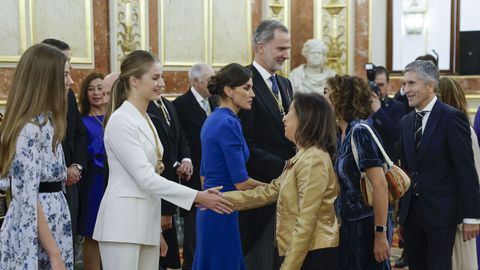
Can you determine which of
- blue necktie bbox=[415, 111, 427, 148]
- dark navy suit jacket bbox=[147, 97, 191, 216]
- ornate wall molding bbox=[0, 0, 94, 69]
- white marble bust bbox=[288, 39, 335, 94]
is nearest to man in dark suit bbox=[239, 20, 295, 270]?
dark navy suit jacket bbox=[147, 97, 191, 216]

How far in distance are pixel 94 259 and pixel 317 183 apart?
2.69 metres

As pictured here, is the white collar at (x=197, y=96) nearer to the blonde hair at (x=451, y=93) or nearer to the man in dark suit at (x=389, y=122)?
the man in dark suit at (x=389, y=122)

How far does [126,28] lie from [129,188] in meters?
4.70

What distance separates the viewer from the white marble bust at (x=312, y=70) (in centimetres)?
967

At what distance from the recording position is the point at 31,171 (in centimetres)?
279

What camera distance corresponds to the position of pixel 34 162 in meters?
2.80

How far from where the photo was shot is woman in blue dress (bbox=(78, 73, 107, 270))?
5.23 m

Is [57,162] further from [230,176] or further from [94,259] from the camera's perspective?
[94,259]

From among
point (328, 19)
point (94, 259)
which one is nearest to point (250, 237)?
point (94, 259)

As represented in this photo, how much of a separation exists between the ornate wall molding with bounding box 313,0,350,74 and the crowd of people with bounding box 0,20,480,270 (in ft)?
16.7

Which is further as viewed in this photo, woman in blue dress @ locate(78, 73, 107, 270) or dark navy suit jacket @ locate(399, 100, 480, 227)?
woman in blue dress @ locate(78, 73, 107, 270)

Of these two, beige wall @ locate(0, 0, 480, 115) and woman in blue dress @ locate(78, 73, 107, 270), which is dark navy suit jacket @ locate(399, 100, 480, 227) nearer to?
woman in blue dress @ locate(78, 73, 107, 270)

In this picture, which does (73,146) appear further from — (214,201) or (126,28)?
(126,28)

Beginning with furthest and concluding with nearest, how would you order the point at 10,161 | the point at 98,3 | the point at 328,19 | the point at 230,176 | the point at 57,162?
the point at 328,19 → the point at 98,3 → the point at 230,176 → the point at 57,162 → the point at 10,161
